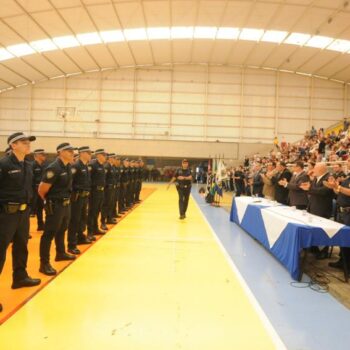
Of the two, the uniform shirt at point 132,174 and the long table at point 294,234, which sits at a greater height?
the uniform shirt at point 132,174

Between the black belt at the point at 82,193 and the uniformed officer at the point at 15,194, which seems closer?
the uniformed officer at the point at 15,194

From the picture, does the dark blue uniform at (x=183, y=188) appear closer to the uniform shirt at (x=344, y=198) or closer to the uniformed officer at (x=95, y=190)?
the uniformed officer at (x=95, y=190)

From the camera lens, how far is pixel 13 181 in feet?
10.8

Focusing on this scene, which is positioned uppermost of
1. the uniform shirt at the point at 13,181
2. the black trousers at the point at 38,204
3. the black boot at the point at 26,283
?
the uniform shirt at the point at 13,181

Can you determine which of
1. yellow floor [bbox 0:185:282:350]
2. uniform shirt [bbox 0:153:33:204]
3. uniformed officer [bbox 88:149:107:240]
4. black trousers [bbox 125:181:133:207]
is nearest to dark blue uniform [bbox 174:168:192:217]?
black trousers [bbox 125:181:133:207]

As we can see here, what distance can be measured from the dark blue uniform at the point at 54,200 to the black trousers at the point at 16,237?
461 mm

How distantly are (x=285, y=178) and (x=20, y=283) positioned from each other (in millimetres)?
5425

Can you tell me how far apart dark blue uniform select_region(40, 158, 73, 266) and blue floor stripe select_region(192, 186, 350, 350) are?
8.16 ft

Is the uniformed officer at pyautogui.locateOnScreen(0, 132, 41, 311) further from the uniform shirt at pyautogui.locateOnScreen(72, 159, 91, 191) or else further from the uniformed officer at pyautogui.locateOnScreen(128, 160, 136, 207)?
the uniformed officer at pyautogui.locateOnScreen(128, 160, 136, 207)

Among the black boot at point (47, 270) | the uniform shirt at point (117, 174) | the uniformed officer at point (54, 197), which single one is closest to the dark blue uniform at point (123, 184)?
the uniform shirt at point (117, 174)

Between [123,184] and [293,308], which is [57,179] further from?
[123,184]

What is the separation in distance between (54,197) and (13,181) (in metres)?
1.00

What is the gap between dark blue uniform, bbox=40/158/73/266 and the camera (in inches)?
165

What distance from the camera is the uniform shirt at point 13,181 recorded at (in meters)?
3.24
